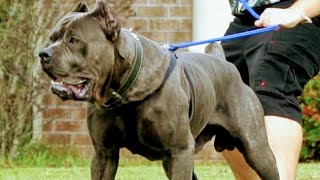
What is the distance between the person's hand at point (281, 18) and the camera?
20.1 feet

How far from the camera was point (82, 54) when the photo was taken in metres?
5.23

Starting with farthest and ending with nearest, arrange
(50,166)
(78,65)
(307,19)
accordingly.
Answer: (50,166)
(307,19)
(78,65)

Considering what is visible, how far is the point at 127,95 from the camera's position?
5.47m

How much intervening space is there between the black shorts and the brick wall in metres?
6.03

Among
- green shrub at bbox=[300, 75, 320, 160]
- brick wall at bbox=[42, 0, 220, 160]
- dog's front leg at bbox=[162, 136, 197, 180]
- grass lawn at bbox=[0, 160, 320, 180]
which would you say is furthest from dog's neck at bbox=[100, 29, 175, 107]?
green shrub at bbox=[300, 75, 320, 160]

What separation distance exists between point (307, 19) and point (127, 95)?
52.2 inches

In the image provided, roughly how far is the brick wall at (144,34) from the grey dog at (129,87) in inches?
260

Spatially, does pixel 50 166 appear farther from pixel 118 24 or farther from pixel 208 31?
pixel 118 24

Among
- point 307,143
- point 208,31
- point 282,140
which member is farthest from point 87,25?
point 307,143

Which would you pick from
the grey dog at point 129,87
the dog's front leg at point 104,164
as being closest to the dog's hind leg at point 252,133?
the grey dog at point 129,87

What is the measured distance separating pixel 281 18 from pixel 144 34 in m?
6.72

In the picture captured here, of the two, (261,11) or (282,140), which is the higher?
(261,11)

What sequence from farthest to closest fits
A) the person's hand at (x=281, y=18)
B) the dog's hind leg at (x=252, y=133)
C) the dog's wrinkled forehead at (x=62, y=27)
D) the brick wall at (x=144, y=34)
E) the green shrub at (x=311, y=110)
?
1. the green shrub at (x=311, y=110)
2. the brick wall at (x=144, y=34)
3. the dog's hind leg at (x=252, y=133)
4. the person's hand at (x=281, y=18)
5. the dog's wrinkled forehead at (x=62, y=27)

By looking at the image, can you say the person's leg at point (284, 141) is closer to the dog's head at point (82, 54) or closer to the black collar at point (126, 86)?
the black collar at point (126, 86)
